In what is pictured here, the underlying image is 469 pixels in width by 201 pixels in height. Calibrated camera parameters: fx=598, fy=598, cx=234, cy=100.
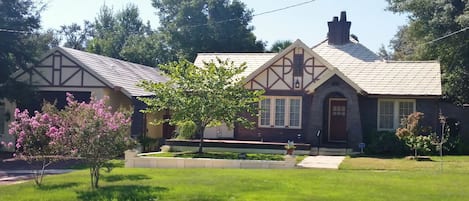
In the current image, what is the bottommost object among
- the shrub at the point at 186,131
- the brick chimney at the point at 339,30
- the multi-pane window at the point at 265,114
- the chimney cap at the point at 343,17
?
the shrub at the point at 186,131

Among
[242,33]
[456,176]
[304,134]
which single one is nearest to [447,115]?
[304,134]

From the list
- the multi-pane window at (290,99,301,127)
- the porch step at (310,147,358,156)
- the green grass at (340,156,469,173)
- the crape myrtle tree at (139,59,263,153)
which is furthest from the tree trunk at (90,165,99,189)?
the multi-pane window at (290,99,301,127)

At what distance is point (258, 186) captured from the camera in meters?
15.4

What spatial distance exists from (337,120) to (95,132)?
57.6 feet

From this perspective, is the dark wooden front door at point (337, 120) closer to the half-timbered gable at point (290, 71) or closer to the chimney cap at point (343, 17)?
the half-timbered gable at point (290, 71)

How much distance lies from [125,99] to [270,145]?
10951mm

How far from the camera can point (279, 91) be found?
30406 mm

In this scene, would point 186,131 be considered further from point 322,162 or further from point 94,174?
point 94,174

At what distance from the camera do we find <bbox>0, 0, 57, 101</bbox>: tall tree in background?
29328 mm

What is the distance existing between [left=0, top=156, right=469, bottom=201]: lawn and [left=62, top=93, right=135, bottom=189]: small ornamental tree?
0.93 metres

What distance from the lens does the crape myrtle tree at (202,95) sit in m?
24.7

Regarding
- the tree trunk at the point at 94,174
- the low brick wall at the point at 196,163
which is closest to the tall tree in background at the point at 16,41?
the low brick wall at the point at 196,163

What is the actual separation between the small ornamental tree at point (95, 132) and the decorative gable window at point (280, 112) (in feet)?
52.1

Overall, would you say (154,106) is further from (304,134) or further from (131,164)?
(304,134)
